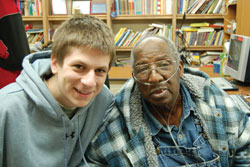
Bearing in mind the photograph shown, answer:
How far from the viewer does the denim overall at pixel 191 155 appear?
1.31 meters

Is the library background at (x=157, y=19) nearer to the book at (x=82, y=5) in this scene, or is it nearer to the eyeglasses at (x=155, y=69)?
the book at (x=82, y=5)

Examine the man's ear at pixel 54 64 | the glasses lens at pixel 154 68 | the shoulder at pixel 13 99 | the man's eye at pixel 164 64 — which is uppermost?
the man's ear at pixel 54 64

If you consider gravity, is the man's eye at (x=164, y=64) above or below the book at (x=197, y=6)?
below

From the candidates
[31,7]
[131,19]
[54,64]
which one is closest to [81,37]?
[54,64]

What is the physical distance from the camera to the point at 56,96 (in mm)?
1225

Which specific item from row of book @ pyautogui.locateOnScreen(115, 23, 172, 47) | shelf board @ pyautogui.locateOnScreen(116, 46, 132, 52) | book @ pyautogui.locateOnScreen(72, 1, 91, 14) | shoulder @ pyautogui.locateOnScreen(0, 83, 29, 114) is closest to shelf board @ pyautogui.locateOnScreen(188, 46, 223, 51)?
row of book @ pyautogui.locateOnScreen(115, 23, 172, 47)

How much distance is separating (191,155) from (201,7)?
3.43m

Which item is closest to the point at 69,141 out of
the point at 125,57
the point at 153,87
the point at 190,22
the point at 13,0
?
the point at 153,87

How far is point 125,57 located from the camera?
15.1 ft

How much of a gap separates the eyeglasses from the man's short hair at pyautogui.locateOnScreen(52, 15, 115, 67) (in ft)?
0.76

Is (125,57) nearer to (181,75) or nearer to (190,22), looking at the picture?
(190,22)

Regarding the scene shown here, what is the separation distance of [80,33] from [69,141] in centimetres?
54

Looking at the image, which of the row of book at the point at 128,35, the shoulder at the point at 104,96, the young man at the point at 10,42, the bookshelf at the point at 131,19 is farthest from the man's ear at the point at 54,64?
the row of book at the point at 128,35

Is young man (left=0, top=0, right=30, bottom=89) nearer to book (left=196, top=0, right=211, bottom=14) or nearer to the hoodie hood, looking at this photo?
the hoodie hood
